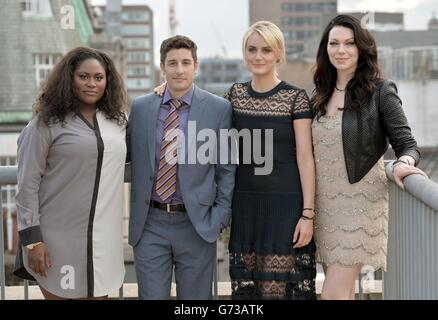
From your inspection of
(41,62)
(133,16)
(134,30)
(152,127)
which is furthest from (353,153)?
(133,16)

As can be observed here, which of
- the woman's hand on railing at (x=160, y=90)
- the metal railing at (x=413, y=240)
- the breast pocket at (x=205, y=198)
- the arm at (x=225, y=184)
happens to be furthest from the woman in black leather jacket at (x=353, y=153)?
the woman's hand on railing at (x=160, y=90)

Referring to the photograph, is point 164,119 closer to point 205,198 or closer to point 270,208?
point 205,198

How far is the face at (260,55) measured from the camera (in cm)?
362

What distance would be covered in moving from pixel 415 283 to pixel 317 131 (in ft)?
2.81

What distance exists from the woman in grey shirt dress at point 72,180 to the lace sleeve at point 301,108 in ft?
2.76

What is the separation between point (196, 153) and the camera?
3.67 m

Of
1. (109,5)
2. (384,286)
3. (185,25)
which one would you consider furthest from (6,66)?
(185,25)

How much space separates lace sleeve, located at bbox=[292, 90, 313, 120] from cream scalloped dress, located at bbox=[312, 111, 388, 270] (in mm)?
95

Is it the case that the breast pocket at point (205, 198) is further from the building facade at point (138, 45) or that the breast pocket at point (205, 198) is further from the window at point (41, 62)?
the building facade at point (138, 45)

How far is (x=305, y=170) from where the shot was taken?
12.0 feet

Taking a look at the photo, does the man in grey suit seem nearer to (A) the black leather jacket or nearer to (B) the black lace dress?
(B) the black lace dress

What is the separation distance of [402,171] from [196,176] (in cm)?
97

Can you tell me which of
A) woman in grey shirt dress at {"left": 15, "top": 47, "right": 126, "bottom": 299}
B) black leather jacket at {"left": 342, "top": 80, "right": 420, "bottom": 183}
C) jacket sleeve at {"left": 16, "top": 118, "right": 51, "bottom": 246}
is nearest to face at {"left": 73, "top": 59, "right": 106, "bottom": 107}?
woman in grey shirt dress at {"left": 15, "top": 47, "right": 126, "bottom": 299}

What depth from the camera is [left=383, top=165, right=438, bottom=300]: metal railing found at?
3.21 metres
